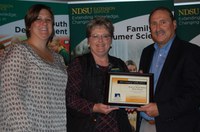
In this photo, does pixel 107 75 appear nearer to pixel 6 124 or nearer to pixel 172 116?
pixel 172 116

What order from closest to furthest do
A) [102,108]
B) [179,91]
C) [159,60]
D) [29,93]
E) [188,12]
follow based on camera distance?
[29,93] → [102,108] → [179,91] → [159,60] → [188,12]

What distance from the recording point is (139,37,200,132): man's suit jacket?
3.09 meters

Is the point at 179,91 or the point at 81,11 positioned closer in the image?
the point at 179,91

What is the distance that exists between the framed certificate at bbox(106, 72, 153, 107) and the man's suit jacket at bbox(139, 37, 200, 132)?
0.12 meters

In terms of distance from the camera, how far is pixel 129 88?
10.5ft

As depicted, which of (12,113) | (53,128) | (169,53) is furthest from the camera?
(169,53)

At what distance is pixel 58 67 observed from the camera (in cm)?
323

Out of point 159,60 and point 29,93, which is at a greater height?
point 159,60

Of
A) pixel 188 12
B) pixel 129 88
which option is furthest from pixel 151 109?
pixel 188 12

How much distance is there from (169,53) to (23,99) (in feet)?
4.91

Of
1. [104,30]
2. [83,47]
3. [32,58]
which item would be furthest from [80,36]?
[32,58]

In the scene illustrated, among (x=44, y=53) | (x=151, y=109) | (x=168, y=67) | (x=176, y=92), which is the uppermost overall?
(x=44, y=53)

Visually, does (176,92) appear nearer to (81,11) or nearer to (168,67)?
(168,67)

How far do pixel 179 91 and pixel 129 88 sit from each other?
485 mm
